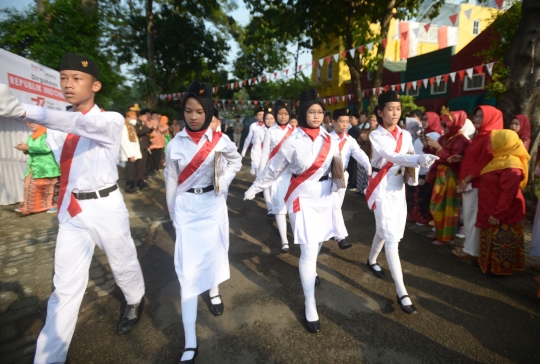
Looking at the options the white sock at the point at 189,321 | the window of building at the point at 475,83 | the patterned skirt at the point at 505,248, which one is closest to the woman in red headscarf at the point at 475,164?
the patterned skirt at the point at 505,248

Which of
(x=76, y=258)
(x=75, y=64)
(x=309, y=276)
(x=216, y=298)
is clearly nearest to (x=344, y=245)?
(x=309, y=276)

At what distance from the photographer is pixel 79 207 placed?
98.6 inches

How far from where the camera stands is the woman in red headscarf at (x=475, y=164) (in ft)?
13.3

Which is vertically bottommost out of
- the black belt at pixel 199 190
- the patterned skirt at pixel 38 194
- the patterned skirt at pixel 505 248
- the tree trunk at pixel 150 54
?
the patterned skirt at pixel 505 248

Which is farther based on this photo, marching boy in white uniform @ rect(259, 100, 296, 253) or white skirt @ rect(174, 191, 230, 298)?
marching boy in white uniform @ rect(259, 100, 296, 253)

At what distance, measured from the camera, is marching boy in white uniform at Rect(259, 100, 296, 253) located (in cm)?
477

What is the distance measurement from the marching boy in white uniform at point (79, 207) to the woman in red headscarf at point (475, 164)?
4.26 m

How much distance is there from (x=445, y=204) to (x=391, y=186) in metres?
2.13

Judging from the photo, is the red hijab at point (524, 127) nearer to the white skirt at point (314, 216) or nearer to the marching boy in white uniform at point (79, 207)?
the white skirt at point (314, 216)

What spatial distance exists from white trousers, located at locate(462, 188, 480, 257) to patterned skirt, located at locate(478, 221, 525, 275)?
0.30 metres

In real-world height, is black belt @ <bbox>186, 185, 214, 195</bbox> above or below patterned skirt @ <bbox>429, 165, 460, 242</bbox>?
above

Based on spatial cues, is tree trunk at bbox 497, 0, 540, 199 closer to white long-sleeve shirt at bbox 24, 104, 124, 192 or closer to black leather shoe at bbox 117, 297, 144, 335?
white long-sleeve shirt at bbox 24, 104, 124, 192

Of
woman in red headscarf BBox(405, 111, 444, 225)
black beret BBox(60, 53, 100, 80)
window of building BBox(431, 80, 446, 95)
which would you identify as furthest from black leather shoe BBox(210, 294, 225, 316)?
window of building BBox(431, 80, 446, 95)

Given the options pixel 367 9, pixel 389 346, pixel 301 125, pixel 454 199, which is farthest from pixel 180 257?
pixel 367 9
